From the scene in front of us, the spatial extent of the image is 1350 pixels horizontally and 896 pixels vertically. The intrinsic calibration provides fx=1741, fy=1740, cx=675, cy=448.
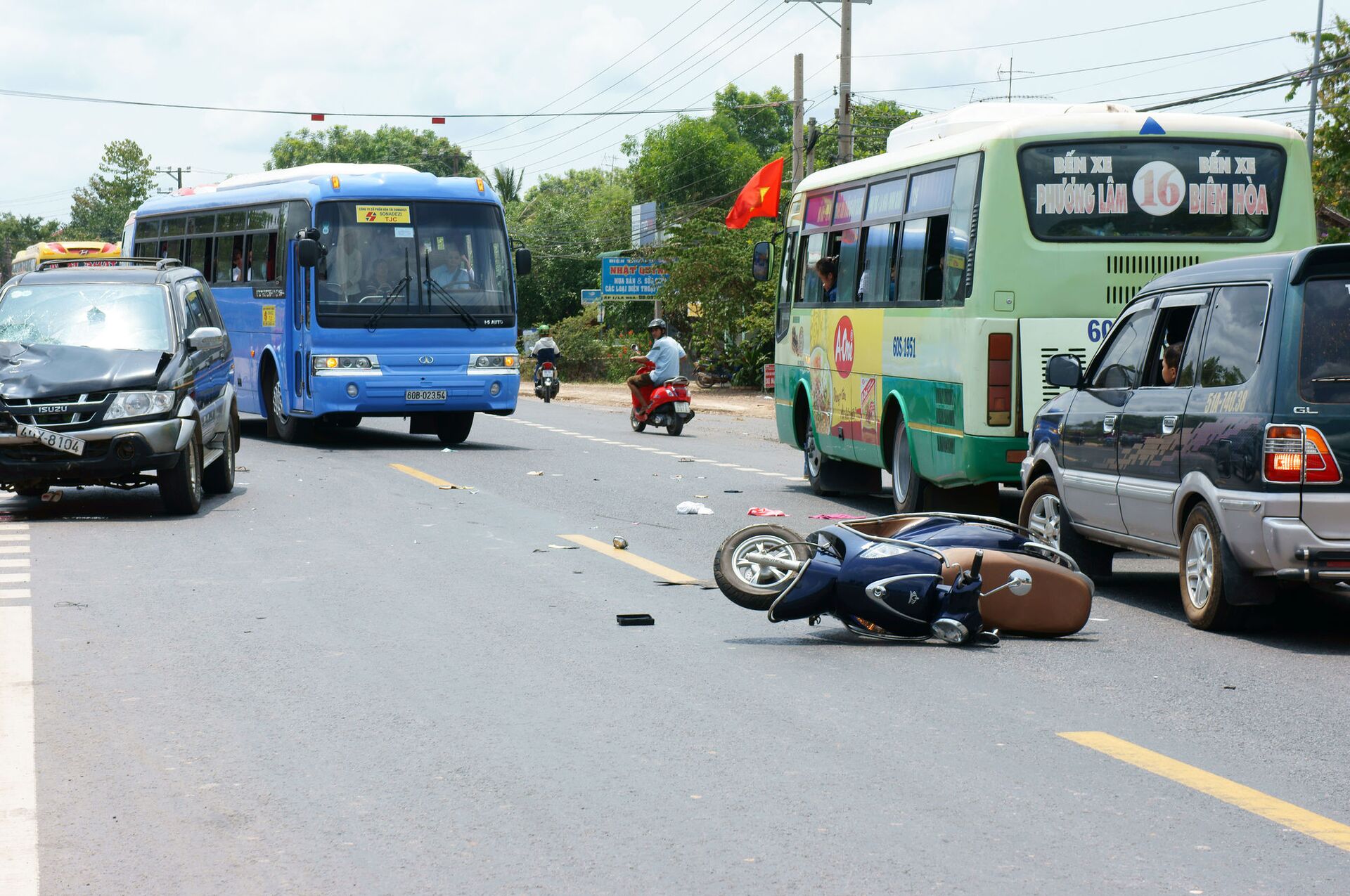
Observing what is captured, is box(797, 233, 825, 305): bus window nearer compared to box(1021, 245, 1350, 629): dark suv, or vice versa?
box(1021, 245, 1350, 629): dark suv

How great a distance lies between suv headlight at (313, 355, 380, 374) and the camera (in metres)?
21.5

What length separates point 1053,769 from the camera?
592cm

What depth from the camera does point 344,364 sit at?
21.6m

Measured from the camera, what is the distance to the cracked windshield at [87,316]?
14305mm

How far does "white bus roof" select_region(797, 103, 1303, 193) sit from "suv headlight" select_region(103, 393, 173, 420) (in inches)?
250

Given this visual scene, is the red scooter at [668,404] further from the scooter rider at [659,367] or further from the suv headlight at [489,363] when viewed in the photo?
the suv headlight at [489,363]

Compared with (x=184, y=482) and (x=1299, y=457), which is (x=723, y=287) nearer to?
(x=184, y=482)

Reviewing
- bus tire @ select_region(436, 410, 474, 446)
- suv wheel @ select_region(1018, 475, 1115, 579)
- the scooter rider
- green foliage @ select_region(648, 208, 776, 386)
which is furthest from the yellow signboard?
green foliage @ select_region(648, 208, 776, 386)

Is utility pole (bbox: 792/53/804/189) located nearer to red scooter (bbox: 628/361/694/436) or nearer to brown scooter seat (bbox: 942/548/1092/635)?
red scooter (bbox: 628/361/694/436)

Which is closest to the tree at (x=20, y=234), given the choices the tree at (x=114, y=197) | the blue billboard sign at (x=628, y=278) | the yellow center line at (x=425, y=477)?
the tree at (x=114, y=197)

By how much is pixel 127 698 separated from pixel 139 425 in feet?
22.3

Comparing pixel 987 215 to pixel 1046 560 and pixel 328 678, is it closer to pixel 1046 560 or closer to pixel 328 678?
pixel 1046 560

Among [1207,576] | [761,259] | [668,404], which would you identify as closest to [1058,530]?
[1207,576]

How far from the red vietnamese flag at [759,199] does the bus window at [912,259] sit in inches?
982
